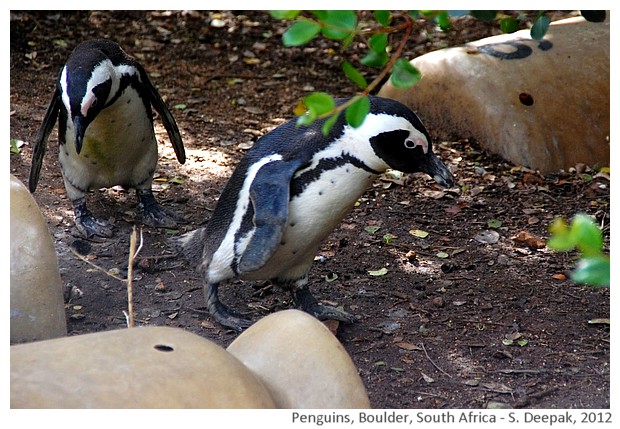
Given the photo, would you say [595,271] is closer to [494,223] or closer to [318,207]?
[318,207]

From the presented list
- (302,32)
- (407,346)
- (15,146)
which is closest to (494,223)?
(407,346)

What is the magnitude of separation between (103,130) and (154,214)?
502 mm

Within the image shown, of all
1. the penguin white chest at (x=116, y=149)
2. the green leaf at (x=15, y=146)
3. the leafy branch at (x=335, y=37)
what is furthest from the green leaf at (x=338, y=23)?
the green leaf at (x=15, y=146)

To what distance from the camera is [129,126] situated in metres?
3.81

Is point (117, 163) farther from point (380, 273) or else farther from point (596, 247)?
point (596, 247)

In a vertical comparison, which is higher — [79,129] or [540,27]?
[540,27]

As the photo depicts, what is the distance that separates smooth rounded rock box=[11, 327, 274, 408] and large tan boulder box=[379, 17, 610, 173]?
305 cm

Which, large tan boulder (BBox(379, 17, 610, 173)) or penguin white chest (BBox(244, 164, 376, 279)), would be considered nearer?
penguin white chest (BBox(244, 164, 376, 279))

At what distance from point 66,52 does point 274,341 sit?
446 cm

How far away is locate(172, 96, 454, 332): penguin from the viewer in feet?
9.11

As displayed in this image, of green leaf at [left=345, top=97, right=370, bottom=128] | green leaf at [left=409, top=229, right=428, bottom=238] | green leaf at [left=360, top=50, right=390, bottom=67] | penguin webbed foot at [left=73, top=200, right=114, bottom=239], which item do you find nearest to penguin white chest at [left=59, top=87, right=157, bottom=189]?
penguin webbed foot at [left=73, top=200, right=114, bottom=239]

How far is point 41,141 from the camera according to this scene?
151 inches

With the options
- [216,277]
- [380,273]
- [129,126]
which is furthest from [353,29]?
[129,126]

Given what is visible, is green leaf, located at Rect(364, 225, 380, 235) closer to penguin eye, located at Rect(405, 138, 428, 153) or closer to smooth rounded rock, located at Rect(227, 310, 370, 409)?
penguin eye, located at Rect(405, 138, 428, 153)
